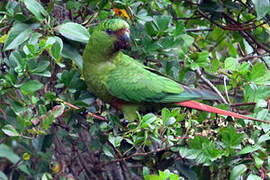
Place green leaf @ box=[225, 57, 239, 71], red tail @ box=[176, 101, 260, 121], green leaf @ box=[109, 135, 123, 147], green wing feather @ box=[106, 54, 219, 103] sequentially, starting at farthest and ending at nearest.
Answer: green wing feather @ box=[106, 54, 219, 103] → green leaf @ box=[225, 57, 239, 71] → red tail @ box=[176, 101, 260, 121] → green leaf @ box=[109, 135, 123, 147]

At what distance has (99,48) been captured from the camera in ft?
6.51

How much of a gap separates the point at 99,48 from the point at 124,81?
208 mm

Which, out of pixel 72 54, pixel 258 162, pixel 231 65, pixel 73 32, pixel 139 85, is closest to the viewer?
pixel 258 162

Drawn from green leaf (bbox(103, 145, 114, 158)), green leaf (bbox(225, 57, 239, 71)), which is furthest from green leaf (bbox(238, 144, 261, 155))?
green leaf (bbox(103, 145, 114, 158))

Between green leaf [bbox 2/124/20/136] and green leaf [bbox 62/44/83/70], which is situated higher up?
green leaf [bbox 62/44/83/70]

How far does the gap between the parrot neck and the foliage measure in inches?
3.4

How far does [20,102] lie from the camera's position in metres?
1.73

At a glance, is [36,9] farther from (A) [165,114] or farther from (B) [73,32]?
(A) [165,114]

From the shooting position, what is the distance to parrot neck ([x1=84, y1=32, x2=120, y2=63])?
1.94m

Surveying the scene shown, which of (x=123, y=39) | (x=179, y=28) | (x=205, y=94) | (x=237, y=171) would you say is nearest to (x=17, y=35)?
(x=123, y=39)

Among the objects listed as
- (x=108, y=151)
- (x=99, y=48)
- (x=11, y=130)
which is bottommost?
(x=108, y=151)

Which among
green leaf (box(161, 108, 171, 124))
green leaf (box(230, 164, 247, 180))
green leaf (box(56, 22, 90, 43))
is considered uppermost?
green leaf (box(56, 22, 90, 43))

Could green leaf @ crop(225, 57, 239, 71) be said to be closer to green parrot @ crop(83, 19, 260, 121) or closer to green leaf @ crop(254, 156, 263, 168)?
green parrot @ crop(83, 19, 260, 121)

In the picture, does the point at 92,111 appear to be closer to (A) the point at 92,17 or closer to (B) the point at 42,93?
(B) the point at 42,93
